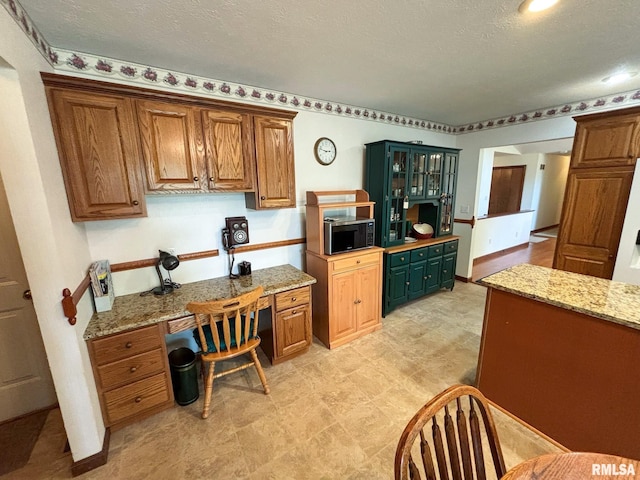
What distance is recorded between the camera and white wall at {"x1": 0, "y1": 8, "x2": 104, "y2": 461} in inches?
44.8

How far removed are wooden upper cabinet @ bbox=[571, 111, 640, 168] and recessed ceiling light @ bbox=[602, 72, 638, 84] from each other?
30 cm

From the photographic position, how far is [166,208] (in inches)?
82.9

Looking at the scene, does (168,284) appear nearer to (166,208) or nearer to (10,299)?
(166,208)

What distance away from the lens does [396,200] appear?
3.10 metres

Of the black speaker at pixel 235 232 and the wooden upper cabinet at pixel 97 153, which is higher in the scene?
the wooden upper cabinet at pixel 97 153

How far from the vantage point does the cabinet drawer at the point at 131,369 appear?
1.59m

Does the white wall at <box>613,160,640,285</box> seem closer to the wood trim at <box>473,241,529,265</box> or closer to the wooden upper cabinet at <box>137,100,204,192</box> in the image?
the wood trim at <box>473,241,529,265</box>

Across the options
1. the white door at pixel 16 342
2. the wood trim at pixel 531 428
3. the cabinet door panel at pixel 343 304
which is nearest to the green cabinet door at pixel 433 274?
the cabinet door panel at pixel 343 304

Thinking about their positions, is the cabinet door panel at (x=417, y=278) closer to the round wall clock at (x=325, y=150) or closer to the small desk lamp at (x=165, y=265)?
the round wall clock at (x=325, y=150)

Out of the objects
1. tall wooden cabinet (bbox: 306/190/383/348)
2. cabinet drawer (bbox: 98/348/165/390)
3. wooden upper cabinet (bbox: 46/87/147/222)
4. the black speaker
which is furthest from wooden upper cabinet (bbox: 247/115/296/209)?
cabinet drawer (bbox: 98/348/165/390)

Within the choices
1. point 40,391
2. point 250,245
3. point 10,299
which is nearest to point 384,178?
point 250,245

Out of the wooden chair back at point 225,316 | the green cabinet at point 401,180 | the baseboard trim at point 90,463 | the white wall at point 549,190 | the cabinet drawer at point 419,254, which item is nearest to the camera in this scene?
the baseboard trim at point 90,463

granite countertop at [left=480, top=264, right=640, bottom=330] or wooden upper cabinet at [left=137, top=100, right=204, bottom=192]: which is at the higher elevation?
wooden upper cabinet at [left=137, top=100, right=204, bottom=192]

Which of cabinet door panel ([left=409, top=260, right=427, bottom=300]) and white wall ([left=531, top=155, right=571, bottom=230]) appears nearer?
cabinet door panel ([left=409, top=260, right=427, bottom=300])
